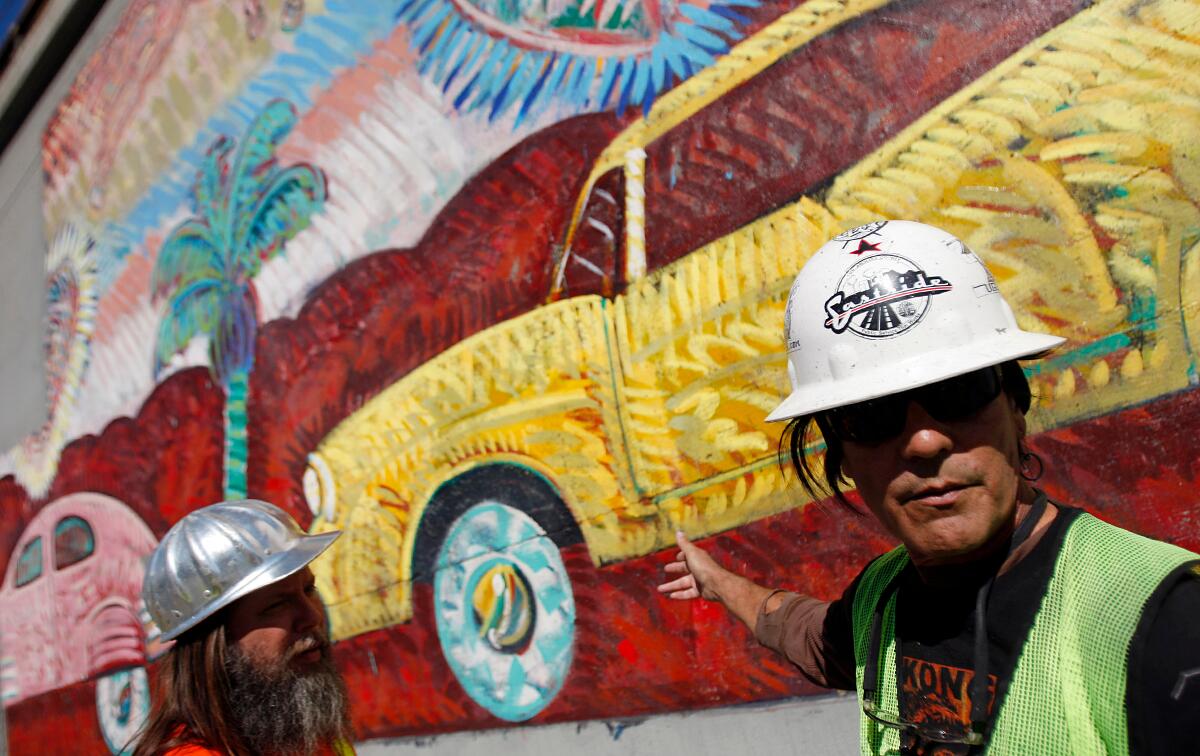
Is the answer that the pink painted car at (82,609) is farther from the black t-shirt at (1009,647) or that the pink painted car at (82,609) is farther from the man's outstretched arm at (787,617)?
the black t-shirt at (1009,647)

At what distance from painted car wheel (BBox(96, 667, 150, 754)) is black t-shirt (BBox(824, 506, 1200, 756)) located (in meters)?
5.95

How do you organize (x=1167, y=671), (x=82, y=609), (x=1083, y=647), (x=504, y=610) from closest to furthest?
1. (x=1167, y=671)
2. (x=1083, y=647)
3. (x=504, y=610)
4. (x=82, y=609)

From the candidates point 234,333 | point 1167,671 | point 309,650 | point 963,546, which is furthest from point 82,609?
point 1167,671

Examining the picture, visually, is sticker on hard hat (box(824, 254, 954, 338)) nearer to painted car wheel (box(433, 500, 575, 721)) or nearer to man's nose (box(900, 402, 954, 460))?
man's nose (box(900, 402, 954, 460))

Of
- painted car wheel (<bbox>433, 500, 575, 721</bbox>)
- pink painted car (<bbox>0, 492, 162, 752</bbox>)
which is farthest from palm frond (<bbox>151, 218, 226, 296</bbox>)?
painted car wheel (<bbox>433, 500, 575, 721</bbox>)

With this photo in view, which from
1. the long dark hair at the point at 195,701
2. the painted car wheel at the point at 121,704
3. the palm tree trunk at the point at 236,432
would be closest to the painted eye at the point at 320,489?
the palm tree trunk at the point at 236,432

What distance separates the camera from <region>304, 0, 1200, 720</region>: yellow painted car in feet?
8.36

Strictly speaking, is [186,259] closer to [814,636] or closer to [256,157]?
[256,157]

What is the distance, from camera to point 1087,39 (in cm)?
267

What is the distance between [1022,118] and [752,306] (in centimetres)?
97

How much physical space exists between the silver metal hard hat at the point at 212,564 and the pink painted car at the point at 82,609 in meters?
4.28

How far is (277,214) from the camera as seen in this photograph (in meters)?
5.73

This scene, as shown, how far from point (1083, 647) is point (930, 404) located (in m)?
0.40

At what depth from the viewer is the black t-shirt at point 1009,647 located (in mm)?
1188
